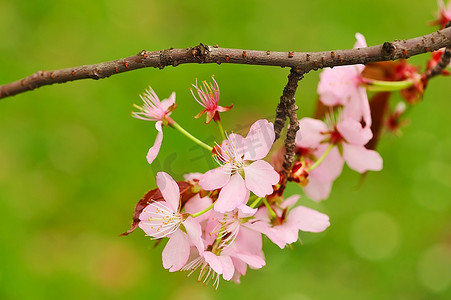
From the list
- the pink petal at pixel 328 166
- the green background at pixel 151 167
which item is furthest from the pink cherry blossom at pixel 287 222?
the green background at pixel 151 167

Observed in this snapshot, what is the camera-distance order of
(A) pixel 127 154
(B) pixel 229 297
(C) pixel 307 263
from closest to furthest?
(B) pixel 229 297 → (C) pixel 307 263 → (A) pixel 127 154

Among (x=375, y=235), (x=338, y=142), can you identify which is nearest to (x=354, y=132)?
(x=338, y=142)

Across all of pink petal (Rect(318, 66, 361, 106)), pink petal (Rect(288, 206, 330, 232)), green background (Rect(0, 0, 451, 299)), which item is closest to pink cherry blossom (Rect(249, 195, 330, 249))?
pink petal (Rect(288, 206, 330, 232))

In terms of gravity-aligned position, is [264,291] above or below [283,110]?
below

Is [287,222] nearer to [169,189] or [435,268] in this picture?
[169,189]

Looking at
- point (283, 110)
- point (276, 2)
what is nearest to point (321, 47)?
point (276, 2)

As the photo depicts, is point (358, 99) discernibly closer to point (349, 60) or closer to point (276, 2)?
point (349, 60)
